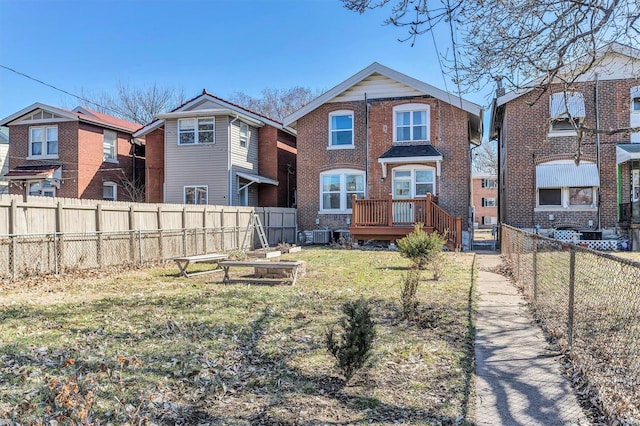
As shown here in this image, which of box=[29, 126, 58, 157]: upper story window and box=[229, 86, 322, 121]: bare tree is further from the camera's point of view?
box=[229, 86, 322, 121]: bare tree

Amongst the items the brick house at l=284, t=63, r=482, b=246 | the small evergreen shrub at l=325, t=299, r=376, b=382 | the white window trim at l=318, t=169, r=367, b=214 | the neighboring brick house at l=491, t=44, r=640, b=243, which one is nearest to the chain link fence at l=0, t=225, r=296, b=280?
the white window trim at l=318, t=169, r=367, b=214

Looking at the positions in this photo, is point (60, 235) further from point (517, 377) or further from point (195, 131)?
point (195, 131)

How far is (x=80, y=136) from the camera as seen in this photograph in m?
23.5

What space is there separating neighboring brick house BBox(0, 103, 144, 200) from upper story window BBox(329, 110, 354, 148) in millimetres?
12020

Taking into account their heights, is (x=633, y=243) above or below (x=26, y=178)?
below

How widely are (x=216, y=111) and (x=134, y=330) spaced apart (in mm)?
17164

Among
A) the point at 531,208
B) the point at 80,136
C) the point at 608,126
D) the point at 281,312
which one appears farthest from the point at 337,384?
the point at 80,136

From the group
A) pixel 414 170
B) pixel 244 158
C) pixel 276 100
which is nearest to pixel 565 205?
pixel 414 170

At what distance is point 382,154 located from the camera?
20578mm

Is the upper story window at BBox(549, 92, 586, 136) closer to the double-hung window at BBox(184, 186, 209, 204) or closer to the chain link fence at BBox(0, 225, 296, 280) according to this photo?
the chain link fence at BBox(0, 225, 296, 280)

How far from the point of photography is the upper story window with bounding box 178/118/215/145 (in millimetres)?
22281

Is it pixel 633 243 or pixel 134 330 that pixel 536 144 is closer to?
pixel 633 243

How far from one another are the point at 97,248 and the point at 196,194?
1103 centimetres

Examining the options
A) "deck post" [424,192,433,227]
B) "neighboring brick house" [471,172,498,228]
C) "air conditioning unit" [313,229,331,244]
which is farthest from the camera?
"neighboring brick house" [471,172,498,228]
